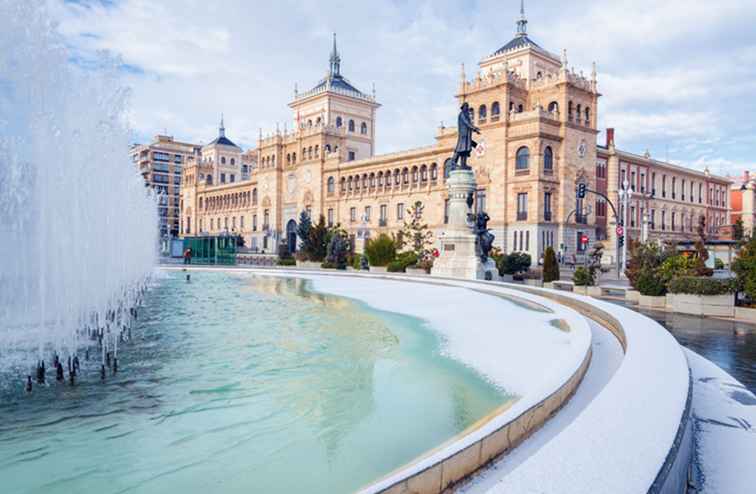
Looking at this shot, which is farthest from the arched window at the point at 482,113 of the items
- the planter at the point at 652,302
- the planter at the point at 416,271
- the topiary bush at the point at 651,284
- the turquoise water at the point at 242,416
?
the turquoise water at the point at 242,416

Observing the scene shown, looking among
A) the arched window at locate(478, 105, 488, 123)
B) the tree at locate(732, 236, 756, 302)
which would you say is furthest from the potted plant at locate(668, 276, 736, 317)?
the arched window at locate(478, 105, 488, 123)

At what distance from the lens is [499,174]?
38.6 meters

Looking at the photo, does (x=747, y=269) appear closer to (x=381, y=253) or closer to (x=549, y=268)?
(x=549, y=268)

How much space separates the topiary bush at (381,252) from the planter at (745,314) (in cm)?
1848

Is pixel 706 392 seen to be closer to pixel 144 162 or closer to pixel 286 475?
pixel 286 475

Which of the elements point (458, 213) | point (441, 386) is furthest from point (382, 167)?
point (441, 386)

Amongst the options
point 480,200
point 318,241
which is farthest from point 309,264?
point 480,200

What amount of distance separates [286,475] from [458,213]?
61.6ft

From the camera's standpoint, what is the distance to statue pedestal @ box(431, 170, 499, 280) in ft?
70.2

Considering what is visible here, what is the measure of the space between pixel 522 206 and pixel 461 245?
58.3 ft

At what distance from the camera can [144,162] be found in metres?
91.2

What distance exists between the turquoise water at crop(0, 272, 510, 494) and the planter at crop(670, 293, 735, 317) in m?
7.53

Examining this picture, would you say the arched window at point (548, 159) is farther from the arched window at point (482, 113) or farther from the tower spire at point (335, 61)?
the tower spire at point (335, 61)

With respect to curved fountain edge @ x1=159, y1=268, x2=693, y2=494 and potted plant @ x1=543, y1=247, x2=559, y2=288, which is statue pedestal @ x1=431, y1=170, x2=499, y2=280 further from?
curved fountain edge @ x1=159, y1=268, x2=693, y2=494
